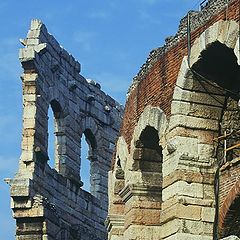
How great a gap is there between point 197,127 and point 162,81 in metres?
1.43

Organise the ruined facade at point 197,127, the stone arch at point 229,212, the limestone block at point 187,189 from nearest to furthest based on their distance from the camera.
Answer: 1. the stone arch at point 229,212
2. the ruined facade at point 197,127
3. the limestone block at point 187,189

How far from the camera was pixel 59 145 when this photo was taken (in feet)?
79.3

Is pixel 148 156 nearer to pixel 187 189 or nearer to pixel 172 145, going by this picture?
pixel 172 145

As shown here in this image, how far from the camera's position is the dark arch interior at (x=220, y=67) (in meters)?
13.7

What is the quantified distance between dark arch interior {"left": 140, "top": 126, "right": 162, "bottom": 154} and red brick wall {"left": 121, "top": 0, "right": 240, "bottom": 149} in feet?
1.50

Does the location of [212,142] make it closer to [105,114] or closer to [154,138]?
[154,138]

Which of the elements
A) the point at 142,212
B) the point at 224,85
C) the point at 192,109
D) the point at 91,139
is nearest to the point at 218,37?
the point at 224,85

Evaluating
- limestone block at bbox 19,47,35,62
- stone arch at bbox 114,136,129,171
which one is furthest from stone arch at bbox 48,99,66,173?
stone arch at bbox 114,136,129,171

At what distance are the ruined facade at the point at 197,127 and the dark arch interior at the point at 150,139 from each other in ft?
0.17

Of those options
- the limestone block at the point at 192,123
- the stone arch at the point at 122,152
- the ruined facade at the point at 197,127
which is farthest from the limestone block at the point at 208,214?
the stone arch at the point at 122,152

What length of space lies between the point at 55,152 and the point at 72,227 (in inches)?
83.3

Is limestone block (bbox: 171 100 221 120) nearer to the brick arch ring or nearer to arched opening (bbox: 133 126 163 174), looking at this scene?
the brick arch ring

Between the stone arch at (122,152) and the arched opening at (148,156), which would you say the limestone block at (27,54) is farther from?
the arched opening at (148,156)

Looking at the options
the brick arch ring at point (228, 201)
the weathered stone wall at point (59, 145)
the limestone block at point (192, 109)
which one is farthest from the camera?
the weathered stone wall at point (59, 145)
